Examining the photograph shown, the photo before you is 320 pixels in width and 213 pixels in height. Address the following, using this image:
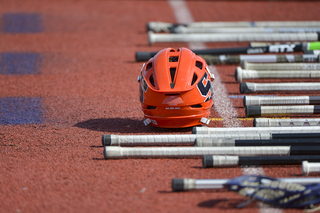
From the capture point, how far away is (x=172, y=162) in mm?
5074

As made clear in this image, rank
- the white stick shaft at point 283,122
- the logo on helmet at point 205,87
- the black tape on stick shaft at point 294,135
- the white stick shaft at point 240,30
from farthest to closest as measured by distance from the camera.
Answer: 1. the white stick shaft at point 240,30
2. the logo on helmet at point 205,87
3. the white stick shaft at point 283,122
4. the black tape on stick shaft at point 294,135

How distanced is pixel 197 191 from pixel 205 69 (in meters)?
2.08

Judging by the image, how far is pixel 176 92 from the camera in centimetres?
551

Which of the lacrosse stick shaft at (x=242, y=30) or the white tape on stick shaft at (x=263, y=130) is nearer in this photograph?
the white tape on stick shaft at (x=263, y=130)

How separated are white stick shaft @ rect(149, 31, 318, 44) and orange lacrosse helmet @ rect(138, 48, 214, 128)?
4612mm

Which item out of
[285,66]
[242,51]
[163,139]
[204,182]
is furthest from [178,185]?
[242,51]

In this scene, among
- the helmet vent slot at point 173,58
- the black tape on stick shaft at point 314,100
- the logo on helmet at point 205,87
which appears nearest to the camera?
the logo on helmet at point 205,87

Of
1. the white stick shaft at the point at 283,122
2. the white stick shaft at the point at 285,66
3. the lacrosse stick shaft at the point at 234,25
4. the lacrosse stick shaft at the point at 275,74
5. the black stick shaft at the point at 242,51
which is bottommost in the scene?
the white stick shaft at the point at 283,122

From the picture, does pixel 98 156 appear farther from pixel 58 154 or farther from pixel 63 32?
pixel 63 32

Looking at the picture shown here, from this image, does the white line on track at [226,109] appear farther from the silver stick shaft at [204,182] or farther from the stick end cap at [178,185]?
the stick end cap at [178,185]

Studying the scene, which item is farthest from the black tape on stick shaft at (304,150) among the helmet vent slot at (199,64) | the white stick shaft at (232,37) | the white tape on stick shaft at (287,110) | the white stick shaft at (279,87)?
the white stick shaft at (232,37)

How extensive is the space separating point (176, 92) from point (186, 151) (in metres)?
0.95

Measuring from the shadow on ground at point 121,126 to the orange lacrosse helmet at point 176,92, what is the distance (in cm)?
14

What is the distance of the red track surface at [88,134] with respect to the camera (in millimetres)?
4359
